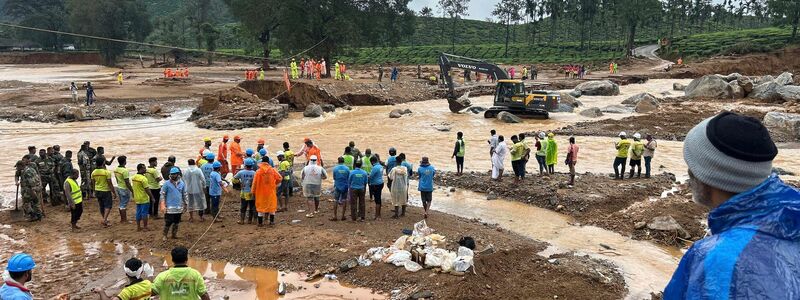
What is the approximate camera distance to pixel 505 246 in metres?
10.7

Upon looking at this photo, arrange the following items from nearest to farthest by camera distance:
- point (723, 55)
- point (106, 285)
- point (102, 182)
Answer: point (106, 285), point (102, 182), point (723, 55)

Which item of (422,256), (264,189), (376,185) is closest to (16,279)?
(422,256)

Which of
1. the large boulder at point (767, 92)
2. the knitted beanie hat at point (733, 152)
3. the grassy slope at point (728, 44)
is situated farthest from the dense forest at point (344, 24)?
the knitted beanie hat at point (733, 152)

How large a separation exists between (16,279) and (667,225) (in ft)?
37.6

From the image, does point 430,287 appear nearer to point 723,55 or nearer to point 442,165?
point 442,165

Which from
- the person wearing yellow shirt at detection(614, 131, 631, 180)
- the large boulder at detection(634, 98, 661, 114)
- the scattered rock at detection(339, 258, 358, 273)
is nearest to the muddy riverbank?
the scattered rock at detection(339, 258, 358, 273)

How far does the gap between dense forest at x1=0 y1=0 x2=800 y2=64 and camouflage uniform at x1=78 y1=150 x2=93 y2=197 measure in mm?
31732

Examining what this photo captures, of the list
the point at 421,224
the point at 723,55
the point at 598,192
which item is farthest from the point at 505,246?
the point at 723,55

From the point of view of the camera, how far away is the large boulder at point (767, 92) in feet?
114

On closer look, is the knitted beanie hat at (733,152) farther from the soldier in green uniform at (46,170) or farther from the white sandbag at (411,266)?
the soldier in green uniform at (46,170)

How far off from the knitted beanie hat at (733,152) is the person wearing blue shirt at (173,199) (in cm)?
1071

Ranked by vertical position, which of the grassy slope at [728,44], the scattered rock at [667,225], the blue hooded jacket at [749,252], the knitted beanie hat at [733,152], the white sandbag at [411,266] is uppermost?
the grassy slope at [728,44]

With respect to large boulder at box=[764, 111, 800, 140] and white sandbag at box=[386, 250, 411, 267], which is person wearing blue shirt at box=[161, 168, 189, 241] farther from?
large boulder at box=[764, 111, 800, 140]

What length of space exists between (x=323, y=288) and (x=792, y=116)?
1000 inches
